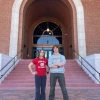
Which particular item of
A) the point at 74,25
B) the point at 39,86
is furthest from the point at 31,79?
the point at 74,25

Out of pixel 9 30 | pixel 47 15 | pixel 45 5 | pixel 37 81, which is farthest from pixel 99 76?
pixel 47 15

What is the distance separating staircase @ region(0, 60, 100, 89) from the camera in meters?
8.43

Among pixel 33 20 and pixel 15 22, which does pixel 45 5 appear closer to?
pixel 33 20

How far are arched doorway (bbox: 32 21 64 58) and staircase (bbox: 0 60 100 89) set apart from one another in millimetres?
9521

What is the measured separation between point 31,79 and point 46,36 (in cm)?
1290

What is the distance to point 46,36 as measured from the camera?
71.7ft

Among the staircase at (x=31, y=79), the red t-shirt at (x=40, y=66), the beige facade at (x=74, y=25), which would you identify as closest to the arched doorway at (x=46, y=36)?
the beige facade at (x=74, y=25)

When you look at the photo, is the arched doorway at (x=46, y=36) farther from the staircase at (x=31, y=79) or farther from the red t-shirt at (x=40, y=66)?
the red t-shirt at (x=40, y=66)

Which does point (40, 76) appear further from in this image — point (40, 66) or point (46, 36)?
point (46, 36)

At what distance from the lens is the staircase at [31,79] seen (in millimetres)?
8430

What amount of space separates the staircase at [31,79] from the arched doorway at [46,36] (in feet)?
31.2

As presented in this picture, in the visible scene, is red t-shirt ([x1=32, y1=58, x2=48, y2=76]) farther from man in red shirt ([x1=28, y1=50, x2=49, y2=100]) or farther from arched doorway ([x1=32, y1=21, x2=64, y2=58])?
arched doorway ([x1=32, y1=21, x2=64, y2=58])

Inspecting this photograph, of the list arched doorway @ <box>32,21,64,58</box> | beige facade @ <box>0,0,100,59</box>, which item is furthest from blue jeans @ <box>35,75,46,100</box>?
→ arched doorway @ <box>32,21,64,58</box>

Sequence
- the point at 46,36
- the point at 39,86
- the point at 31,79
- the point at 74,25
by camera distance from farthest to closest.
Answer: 1. the point at 46,36
2. the point at 74,25
3. the point at 31,79
4. the point at 39,86
